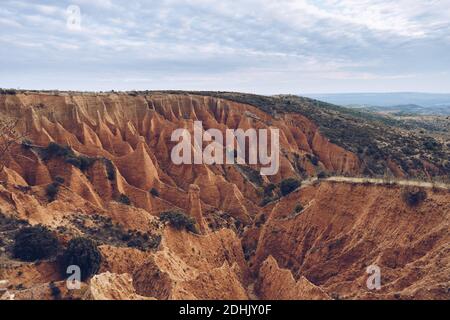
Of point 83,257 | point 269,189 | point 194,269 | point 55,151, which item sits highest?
point 55,151

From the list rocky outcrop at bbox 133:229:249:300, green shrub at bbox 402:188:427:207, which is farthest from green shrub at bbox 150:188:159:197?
green shrub at bbox 402:188:427:207

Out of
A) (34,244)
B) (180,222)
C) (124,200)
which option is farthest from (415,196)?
(124,200)

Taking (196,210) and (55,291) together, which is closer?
(55,291)

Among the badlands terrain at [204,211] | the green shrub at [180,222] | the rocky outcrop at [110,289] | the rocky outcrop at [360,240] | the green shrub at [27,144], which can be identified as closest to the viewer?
the rocky outcrop at [110,289]

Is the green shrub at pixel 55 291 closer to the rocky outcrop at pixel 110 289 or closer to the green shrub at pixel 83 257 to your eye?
the green shrub at pixel 83 257

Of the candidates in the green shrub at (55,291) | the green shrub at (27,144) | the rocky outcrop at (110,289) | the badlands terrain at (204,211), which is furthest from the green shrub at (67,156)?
the rocky outcrop at (110,289)

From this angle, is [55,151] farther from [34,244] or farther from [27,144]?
[34,244]

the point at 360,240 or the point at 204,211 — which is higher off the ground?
A: the point at 360,240
